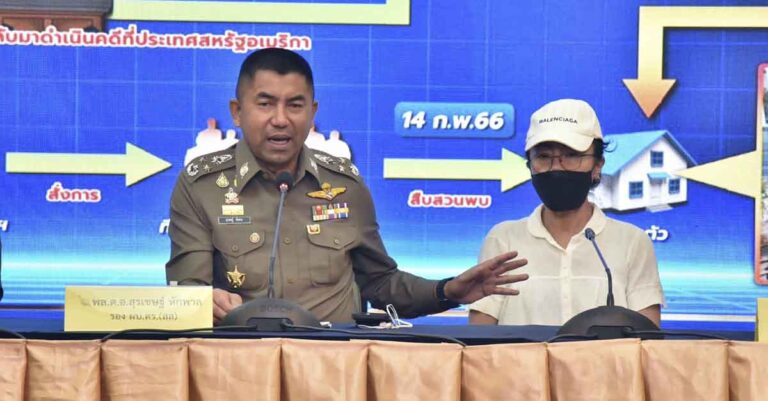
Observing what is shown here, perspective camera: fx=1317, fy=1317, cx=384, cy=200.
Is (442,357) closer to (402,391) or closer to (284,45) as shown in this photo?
(402,391)

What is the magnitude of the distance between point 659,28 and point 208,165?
1.67 m

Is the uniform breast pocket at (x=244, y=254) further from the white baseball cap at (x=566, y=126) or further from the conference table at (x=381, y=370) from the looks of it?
the conference table at (x=381, y=370)

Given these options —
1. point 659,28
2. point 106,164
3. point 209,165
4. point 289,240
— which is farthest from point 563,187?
point 106,164

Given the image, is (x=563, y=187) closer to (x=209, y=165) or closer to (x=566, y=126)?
(x=566, y=126)

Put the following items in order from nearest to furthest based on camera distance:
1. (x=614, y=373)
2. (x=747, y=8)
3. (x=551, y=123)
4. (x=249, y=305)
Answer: (x=614, y=373)
(x=249, y=305)
(x=551, y=123)
(x=747, y=8)

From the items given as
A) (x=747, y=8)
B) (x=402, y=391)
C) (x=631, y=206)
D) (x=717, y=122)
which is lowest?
(x=402, y=391)

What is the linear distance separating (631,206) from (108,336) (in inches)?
97.4

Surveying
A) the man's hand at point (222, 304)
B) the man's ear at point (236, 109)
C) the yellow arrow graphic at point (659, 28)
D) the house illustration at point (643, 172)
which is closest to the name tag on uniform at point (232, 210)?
the man's ear at point (236, 109)

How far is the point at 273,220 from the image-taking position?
3.57m

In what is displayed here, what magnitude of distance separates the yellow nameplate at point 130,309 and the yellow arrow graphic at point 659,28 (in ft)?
7.58

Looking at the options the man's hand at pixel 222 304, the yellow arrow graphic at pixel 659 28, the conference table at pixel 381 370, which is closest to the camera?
the conference table at pixel 381 370

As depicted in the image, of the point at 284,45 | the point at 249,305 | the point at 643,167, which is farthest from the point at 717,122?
the point at 249,305

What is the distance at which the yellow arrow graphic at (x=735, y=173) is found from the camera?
174 inches

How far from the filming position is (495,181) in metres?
4.48
